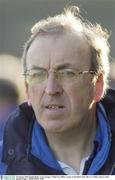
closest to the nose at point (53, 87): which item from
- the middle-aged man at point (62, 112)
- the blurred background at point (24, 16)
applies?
the middle-aged man at point (62, 112)

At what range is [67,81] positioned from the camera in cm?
131

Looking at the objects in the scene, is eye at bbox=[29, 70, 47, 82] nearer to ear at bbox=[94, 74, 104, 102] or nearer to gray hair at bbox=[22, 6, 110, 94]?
gray hair at bbox=[22, 6, 110, 94]

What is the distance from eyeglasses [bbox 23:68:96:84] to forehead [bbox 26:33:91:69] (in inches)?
0.7

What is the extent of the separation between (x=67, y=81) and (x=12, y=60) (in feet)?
1.01

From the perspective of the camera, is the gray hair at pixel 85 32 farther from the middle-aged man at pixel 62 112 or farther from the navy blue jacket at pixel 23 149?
the navy blue jacket at pixel 23 149

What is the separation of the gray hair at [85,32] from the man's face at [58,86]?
0.02 meters

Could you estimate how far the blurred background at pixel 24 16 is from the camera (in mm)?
1561

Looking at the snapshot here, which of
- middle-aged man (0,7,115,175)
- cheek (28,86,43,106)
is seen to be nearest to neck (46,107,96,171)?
middle-aged man (0,7,115,175)

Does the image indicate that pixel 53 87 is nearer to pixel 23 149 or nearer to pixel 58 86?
pixel 58 86

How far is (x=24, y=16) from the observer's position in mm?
1603

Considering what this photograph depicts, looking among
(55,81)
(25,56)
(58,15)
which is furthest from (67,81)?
(58,15)

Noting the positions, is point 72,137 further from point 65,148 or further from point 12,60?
point 12,60

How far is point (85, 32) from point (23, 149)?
1.24ft

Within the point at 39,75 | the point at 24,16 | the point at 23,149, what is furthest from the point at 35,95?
the point at 24,16
